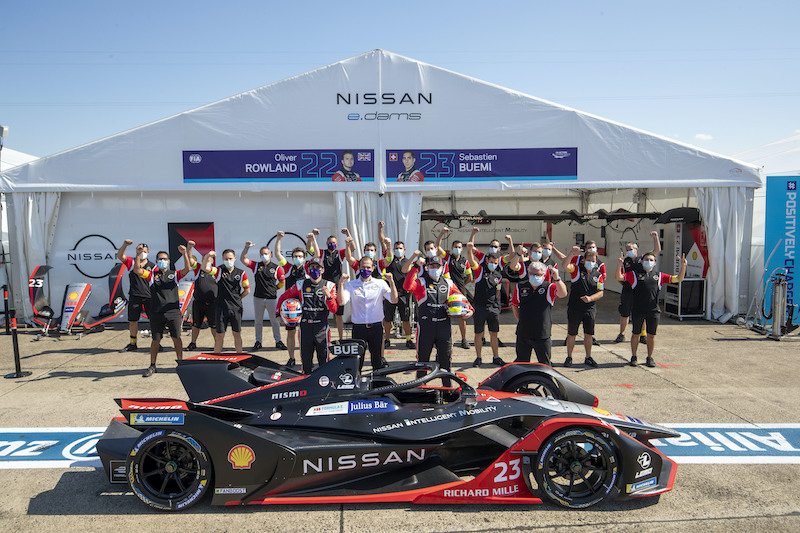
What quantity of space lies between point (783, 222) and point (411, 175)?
7391mm

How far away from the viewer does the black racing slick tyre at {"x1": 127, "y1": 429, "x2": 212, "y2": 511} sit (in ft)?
11.8

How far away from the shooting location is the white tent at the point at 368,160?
1034cm

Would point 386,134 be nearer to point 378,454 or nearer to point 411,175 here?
point 411,175

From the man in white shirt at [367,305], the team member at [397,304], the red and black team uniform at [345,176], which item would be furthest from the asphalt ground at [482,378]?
the red and black team uniform at [345,176]

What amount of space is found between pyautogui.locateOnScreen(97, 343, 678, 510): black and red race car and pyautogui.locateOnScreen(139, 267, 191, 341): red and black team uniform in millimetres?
3308

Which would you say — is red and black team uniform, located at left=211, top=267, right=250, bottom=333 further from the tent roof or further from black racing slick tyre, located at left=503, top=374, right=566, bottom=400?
black racing slick tyre, located at left=503, top=374, right=566, bottom=400

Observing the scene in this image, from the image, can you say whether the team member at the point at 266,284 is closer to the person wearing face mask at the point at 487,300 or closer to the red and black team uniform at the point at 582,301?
the person wearing face mask at the point at 487,300

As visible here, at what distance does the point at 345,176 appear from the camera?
413 inches

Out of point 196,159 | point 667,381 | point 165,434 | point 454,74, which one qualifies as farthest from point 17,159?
point 667,381

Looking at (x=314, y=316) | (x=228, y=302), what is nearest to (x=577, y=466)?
(x=314, y=316)

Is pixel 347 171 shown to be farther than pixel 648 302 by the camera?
Yes

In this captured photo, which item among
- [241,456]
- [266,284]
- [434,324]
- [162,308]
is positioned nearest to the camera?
[241,456]

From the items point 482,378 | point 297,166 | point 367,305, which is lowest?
point 482,378

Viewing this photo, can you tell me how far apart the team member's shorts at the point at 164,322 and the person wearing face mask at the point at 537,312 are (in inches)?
184
